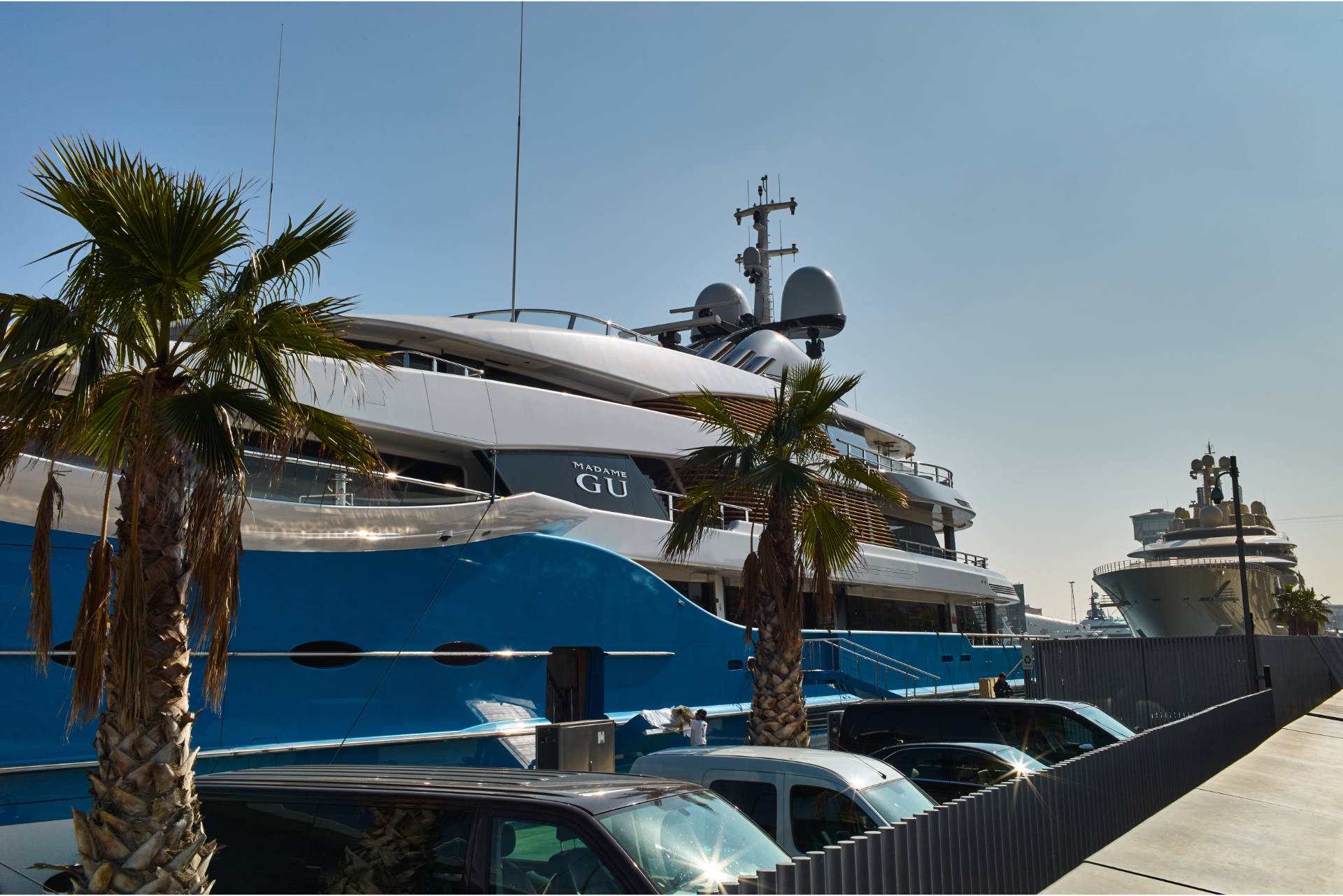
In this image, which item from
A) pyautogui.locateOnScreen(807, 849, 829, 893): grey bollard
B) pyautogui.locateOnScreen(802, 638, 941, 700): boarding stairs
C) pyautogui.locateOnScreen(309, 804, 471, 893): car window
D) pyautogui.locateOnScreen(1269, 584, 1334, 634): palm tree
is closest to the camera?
pyautogui.locateOnScreen(807, 849, 829, 893): grey bollard

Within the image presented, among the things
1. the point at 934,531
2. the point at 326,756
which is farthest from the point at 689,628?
the point at 934,531

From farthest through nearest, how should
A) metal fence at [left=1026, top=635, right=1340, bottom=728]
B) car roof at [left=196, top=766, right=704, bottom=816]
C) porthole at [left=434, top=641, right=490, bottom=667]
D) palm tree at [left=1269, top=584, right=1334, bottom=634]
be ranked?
palm tree at [left=1269, top=584, right=1334, bottom=634] < metal fence at [left=1026, top=635, right=1340, bottom=728] < porthole at [left=434, top=641, right=490, bottom=667] < car roof at [left=196, top=766, right=704, bottom=816]

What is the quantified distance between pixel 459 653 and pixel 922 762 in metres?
5.33

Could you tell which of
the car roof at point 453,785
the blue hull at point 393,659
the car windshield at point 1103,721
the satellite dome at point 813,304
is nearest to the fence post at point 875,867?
the car roof at point 453,785

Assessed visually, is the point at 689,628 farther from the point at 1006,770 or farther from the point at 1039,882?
the point at 1039,882

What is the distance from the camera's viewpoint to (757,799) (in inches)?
268

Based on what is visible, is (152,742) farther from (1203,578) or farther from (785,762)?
(1203,578)

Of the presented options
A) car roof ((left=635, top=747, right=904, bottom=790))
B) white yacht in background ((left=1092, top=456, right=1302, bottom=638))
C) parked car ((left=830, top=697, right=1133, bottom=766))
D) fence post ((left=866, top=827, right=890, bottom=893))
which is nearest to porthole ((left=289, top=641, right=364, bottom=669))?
car roof ((left=635, top=747, right=904, bottom=790))

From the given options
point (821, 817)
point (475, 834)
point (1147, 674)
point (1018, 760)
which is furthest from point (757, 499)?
point (475, 834)

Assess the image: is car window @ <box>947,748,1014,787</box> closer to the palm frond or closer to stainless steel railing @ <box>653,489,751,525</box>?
stainless steel railing @ <box>653,489,751,525</box>

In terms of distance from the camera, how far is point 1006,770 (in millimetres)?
8836

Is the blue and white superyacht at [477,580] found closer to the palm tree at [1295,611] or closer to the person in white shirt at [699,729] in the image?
the person in white shirt at [699,729]

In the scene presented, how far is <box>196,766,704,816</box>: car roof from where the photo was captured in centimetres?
441

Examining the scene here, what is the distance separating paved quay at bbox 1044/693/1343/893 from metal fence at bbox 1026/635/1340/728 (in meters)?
2.05
